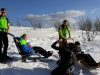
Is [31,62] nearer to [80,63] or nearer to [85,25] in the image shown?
[80,63]

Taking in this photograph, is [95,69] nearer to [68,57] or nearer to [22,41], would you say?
[68,57]

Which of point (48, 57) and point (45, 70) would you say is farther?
point (48, 57)

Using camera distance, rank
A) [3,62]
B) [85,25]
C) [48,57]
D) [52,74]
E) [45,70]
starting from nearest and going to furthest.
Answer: [52,74], [45,70], [3,62], [48,57], [85,25]

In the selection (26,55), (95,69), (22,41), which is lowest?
(95,69)

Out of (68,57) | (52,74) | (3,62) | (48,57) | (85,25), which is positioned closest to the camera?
(68,57)

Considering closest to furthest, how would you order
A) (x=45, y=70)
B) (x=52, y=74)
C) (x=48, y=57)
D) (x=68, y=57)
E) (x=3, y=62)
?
(x=68, y=57) < (x=52, y=74) < (x=45, y=70) < (x=3, y=62) < (x=48, y=57)

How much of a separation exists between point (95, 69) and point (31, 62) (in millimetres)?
2263

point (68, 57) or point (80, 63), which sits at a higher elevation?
point (68, 57)

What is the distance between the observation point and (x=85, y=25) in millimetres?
18500

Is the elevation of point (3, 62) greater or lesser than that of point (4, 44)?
lesser

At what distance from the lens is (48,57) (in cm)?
798

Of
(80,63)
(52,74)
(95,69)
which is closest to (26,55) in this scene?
(52,74)

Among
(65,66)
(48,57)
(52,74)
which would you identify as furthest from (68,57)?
(48,57)

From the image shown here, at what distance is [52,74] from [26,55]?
1.50m
